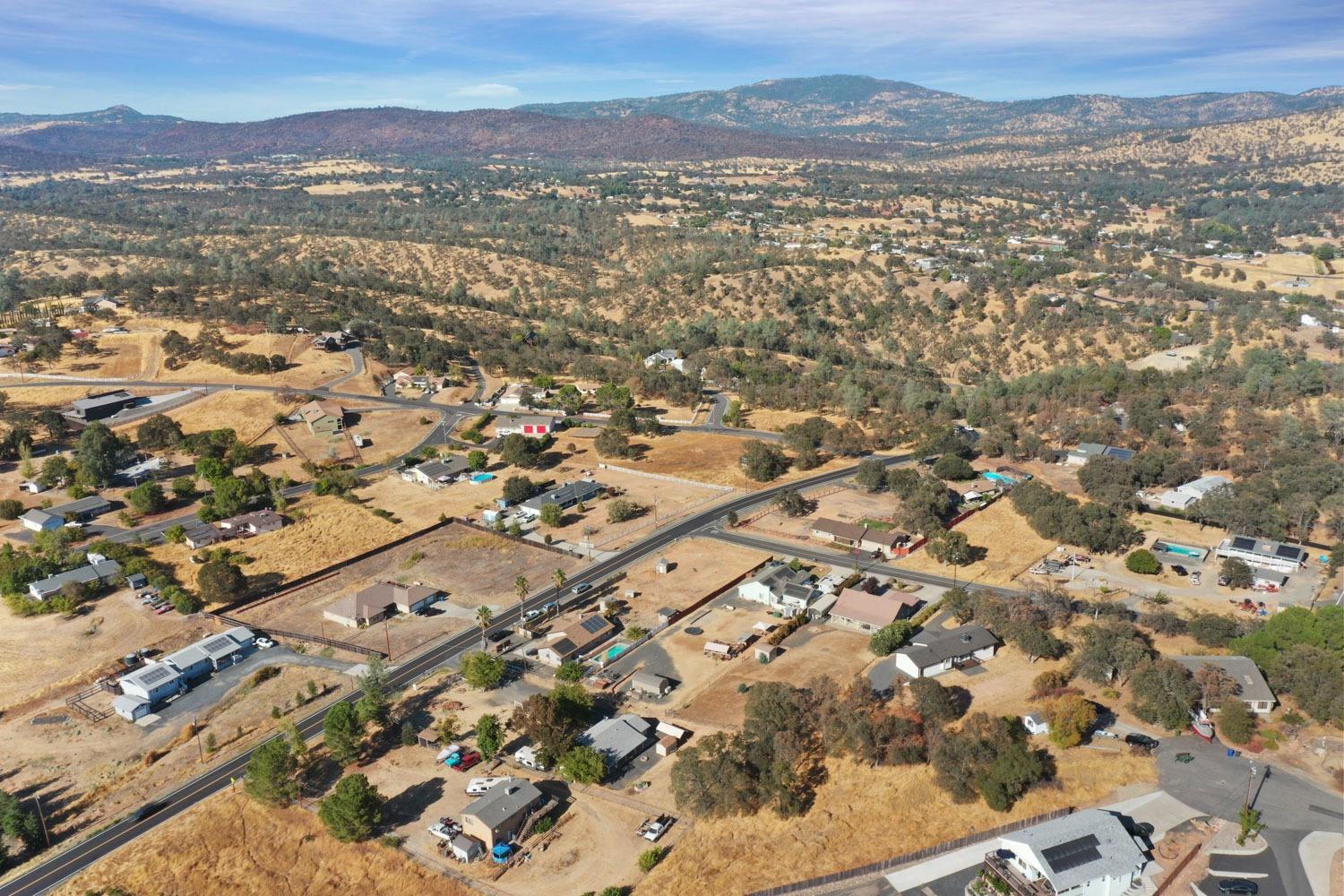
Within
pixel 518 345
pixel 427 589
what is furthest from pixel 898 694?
pixel 518 345

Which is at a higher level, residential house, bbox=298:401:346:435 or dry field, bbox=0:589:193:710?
residential house, bbox=298:401:346:435

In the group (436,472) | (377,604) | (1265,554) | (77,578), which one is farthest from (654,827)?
(1265,554)

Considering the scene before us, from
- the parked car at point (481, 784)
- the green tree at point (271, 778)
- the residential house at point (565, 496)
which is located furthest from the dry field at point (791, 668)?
the residential house at point (565, 496)

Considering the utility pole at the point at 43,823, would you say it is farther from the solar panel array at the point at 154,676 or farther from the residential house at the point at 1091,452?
the residential house at the point at 1091,452

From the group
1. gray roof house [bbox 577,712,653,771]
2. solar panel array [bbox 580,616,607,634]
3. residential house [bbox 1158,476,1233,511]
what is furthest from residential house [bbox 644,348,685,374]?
gray roof house [bbox 577,712,653,771]

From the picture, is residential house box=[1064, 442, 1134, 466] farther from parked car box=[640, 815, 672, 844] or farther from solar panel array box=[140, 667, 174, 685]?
solar panel array box=[140, 667, 174, 685]
